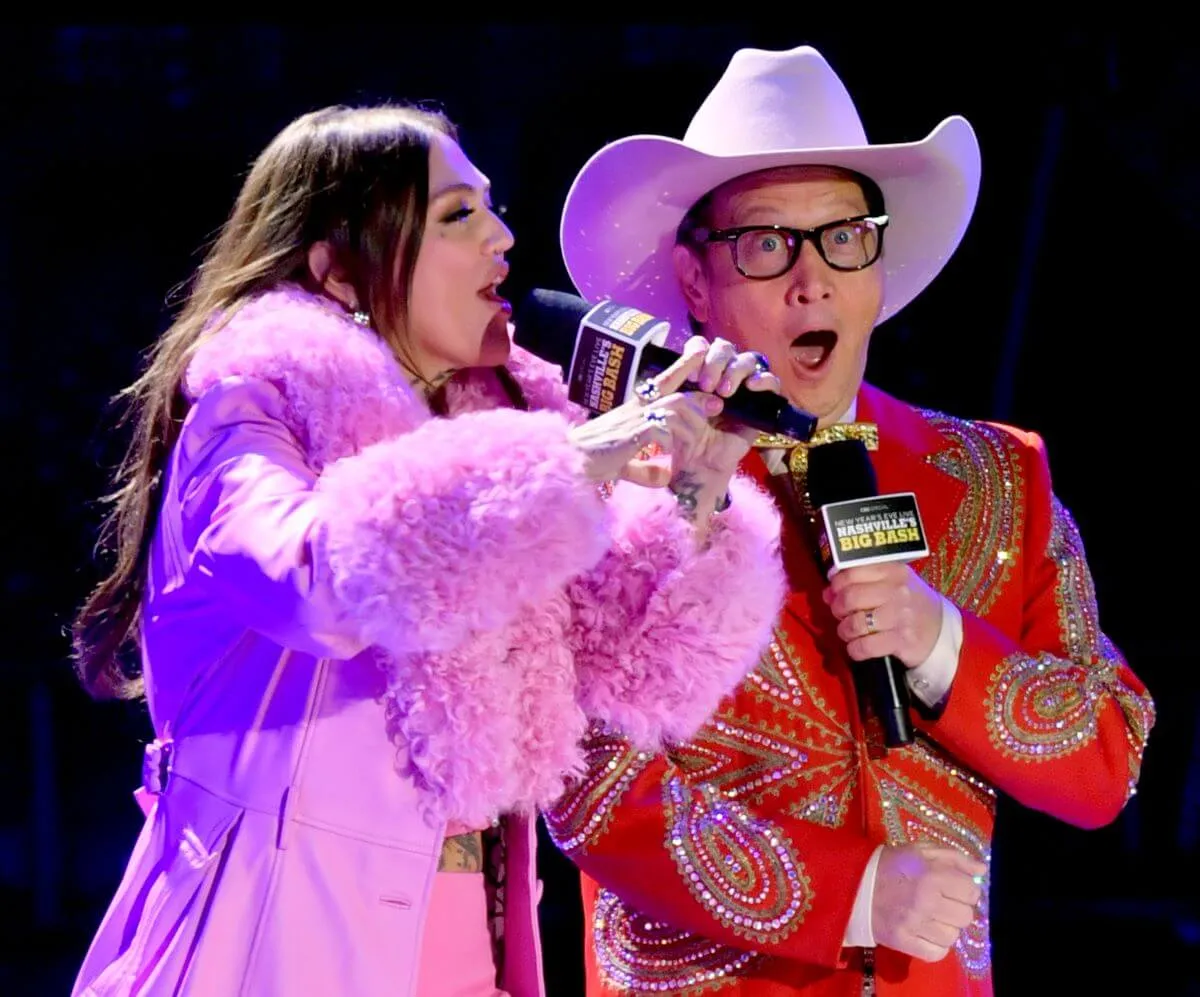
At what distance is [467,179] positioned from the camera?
1817mm

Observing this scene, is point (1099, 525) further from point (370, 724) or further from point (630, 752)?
point (370, 724)

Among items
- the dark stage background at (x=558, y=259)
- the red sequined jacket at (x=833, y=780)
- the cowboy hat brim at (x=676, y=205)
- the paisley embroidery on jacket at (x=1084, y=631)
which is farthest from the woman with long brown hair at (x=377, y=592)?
the dark stage background at (x=558, y=259)

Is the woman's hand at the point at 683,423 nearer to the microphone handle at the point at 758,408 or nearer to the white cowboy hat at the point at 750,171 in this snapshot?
the microphone handle at the point at 758,408

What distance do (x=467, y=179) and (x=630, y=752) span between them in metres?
0.71

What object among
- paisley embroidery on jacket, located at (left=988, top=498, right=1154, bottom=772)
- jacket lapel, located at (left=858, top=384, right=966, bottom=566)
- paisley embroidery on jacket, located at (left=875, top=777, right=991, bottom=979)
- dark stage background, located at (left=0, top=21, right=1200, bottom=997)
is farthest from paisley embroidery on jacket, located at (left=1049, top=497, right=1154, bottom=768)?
dark stage background, located at (left=0, top=21, right=1200, bottom=997)

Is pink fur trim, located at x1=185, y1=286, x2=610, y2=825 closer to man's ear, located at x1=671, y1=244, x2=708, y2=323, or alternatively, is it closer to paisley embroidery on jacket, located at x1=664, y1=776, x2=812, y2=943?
paisley embroidery on jacket, located at x1=664, y1=776, x2=812, y2=943

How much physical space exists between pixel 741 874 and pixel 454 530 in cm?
60

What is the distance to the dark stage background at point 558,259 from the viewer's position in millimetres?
3023

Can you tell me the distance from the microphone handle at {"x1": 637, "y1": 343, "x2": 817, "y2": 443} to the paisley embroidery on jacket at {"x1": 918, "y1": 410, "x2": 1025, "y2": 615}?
0.47m

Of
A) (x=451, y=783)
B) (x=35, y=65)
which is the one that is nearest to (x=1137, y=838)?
(x=451, y=783)

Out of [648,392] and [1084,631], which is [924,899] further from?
[648,392]

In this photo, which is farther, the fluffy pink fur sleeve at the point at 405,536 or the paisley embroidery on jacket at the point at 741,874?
the paisley embroidery on jacket at the point at 741,874

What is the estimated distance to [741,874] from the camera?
1707 millimetres

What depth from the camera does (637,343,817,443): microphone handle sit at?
149 centimetres
